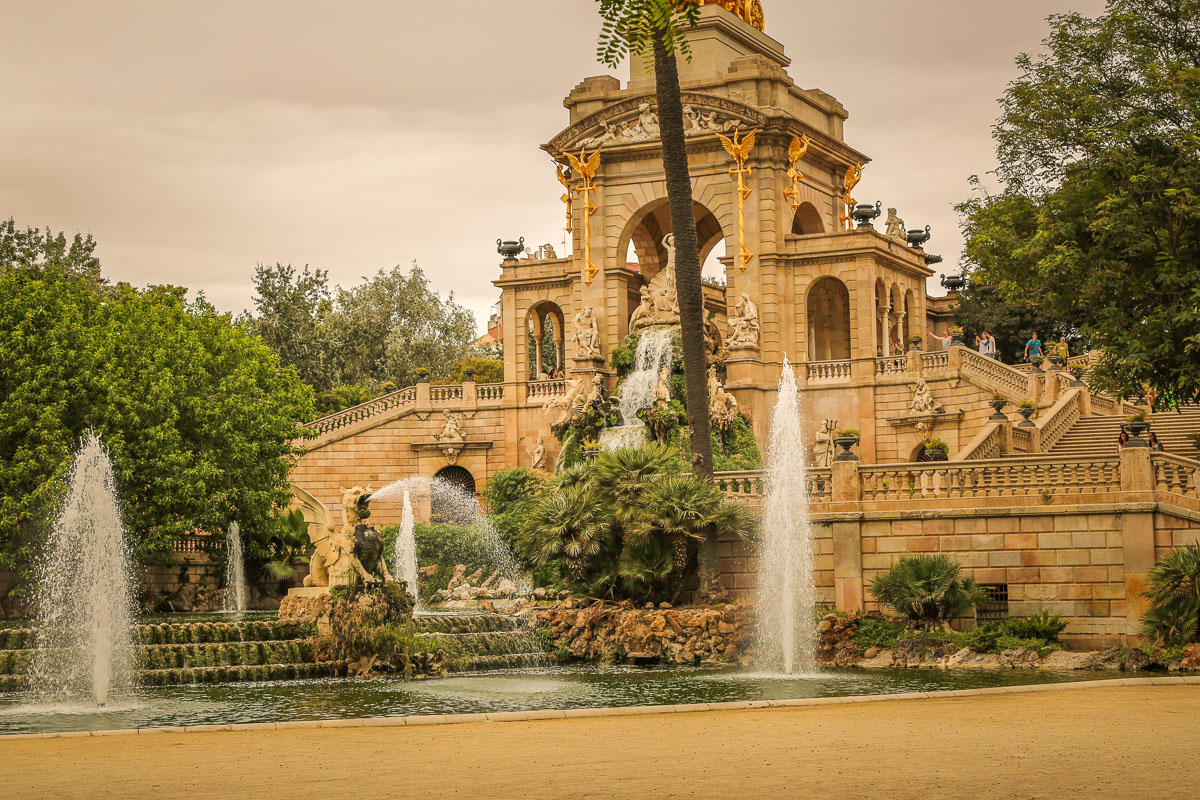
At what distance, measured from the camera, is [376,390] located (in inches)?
2586

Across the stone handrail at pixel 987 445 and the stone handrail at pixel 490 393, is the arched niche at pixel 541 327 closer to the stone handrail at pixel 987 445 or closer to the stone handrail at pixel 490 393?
the stone handrail at pixel 490 393

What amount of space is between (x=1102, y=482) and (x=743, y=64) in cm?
2542

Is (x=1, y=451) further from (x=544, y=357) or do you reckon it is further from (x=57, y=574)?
(x=544, y=357)

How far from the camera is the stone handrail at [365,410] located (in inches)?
1954

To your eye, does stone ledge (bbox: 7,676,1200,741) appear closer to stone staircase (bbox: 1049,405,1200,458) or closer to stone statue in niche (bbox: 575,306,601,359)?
stone staircase (bbox: 1049,405,1200,458)

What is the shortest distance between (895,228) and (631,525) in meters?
24.7

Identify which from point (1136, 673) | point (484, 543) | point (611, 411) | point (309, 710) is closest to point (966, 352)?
point (611, 411)

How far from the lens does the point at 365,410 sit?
1967 inches

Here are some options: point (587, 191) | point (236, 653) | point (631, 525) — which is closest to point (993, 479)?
point (631, 525)

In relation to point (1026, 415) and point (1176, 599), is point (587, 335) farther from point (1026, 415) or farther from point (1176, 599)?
point (1176, 599)

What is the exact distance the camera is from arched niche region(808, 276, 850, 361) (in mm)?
50375

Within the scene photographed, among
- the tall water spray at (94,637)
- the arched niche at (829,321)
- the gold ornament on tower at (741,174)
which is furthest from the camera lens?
the arched niche at (829,321)

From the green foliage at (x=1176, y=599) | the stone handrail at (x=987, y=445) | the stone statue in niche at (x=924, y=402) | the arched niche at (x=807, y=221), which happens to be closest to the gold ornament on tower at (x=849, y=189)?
the arched niche at (x=807, y=221)

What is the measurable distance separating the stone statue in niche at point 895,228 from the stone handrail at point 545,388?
39.6 ft
